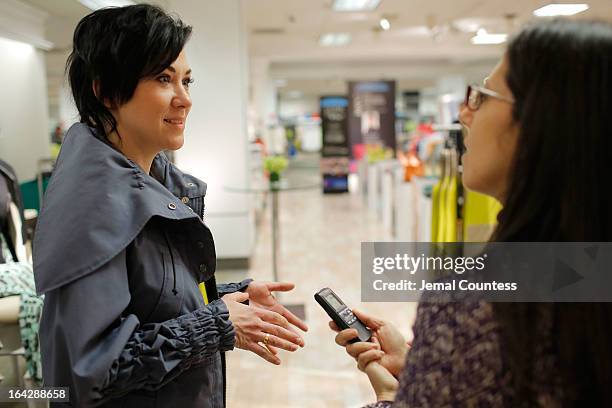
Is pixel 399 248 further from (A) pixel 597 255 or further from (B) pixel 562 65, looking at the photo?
(B) pixel 562 65

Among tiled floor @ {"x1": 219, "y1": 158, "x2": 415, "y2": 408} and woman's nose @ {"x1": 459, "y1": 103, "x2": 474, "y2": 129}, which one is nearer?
woman's nose @ {"x1": 459, "y1": 103, "x2": 474, "y2": 129}

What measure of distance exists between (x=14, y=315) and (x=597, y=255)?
2401mm

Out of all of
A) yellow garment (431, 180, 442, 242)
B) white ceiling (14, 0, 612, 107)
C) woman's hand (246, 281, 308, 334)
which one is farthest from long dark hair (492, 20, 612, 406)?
yellow garment (431, 180, 442, 242)

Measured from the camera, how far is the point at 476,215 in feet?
10.9

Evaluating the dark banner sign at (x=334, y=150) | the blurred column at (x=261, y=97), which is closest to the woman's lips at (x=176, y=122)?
the dark banner sign at (x=334, y=150)

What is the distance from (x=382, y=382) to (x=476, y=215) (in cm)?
246

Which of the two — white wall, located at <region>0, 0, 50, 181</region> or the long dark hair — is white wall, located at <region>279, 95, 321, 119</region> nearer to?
white wall, located at <region>0, 0, 50, 181</region>

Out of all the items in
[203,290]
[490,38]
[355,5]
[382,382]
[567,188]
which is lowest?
[382,382]

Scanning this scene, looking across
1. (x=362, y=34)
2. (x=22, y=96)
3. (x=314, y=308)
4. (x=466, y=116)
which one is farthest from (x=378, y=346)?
(x=362, y=34)

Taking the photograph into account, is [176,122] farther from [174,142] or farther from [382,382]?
[382,382]

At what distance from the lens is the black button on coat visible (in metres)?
0.91

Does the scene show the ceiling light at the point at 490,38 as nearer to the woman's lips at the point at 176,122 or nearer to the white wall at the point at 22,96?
the woman's lips at the point at 176,122

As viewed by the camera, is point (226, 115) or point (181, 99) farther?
point (226, 115)

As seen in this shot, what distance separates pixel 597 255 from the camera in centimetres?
75
